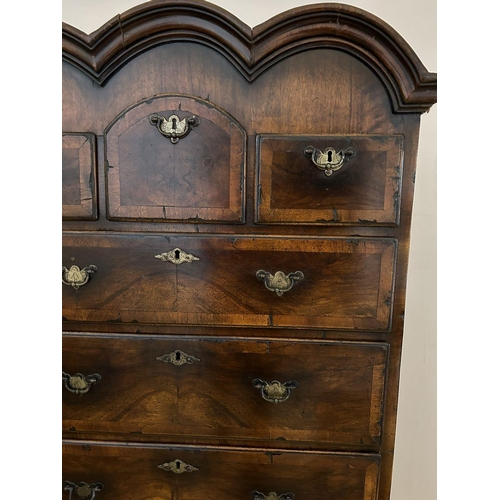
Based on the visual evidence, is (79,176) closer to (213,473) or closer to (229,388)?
(229,388)

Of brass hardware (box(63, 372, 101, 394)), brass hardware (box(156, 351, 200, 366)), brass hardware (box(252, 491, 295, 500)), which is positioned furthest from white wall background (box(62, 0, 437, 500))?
→ brass hardware (box(63, 372, 101, 394))

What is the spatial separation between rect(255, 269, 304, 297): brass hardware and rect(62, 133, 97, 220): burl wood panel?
1.30 feet

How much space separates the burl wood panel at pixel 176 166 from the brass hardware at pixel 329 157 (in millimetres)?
148

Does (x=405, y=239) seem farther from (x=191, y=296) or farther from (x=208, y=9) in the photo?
(x=208, y=9)

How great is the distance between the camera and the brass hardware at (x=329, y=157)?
0.88m

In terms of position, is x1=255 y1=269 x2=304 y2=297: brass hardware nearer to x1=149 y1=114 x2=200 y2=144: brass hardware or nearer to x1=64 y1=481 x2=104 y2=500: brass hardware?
x1=149 y1=114 x2=200 y2=144: brass hardware

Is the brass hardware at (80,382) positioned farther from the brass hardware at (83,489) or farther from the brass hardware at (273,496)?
the brass hardware at (273,496)

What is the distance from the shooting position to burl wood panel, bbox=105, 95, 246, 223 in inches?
35.2

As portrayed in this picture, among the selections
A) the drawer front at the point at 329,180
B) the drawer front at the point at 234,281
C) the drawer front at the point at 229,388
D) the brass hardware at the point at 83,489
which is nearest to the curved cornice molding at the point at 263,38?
the drawer front at the point at 329,180

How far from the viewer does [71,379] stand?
3.23ft

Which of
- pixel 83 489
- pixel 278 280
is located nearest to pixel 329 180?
pixel 278 280

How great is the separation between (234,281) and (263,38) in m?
0.51

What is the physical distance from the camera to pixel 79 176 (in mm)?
916

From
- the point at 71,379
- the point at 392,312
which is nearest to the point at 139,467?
the point at 71,379
